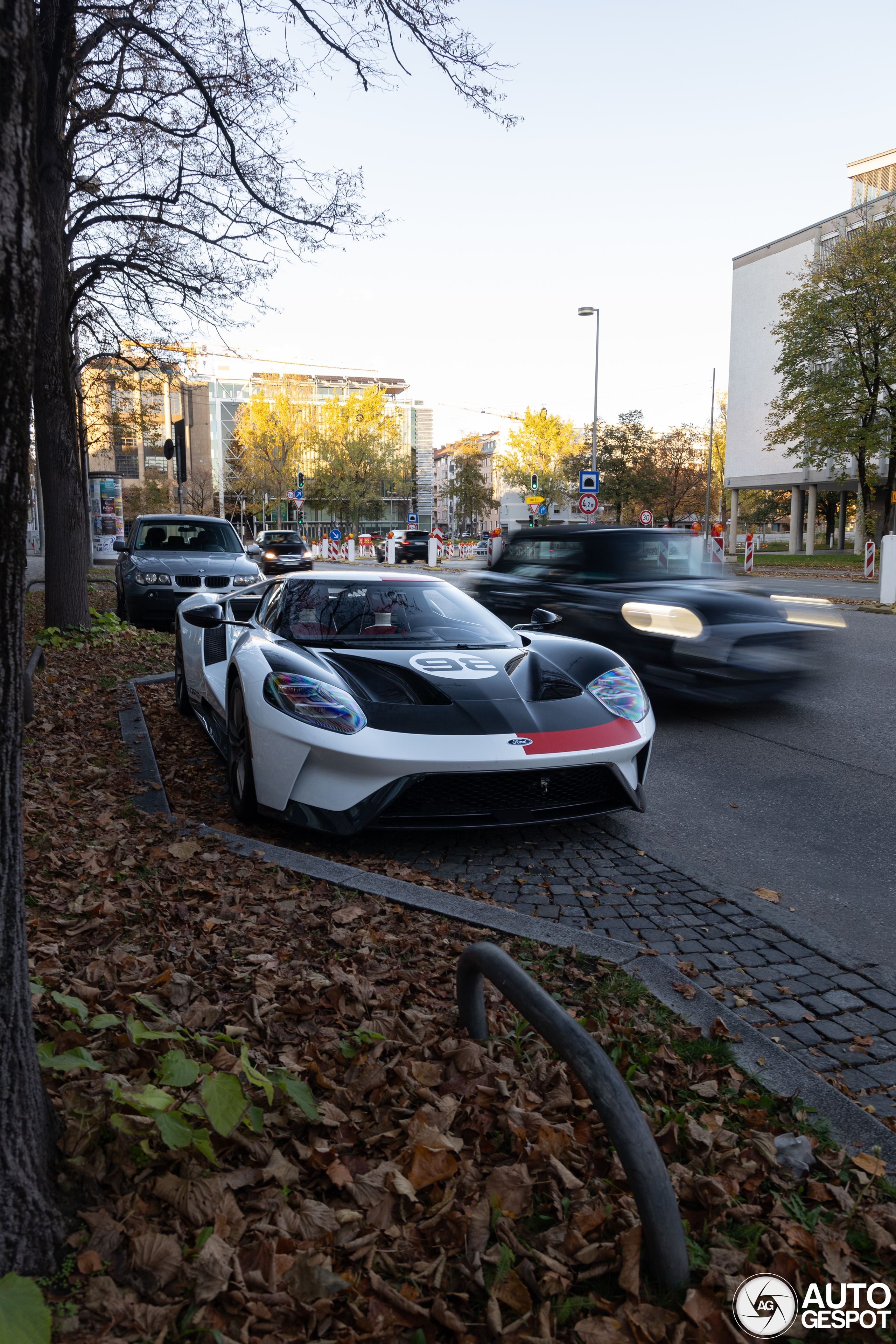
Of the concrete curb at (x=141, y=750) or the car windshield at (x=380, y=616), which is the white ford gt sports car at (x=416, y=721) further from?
the concrete curb at (x=141, y=750)

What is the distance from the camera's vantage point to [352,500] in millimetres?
68875

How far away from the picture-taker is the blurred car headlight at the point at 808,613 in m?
7.48

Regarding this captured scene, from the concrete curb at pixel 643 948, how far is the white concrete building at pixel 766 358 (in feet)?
152

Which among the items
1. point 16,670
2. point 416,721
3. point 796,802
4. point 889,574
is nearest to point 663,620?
point 796,802

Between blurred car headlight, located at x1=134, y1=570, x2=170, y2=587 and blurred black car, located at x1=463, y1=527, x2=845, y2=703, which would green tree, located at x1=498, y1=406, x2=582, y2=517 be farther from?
blurred black car, located at x1=463, y1=527, x2=845, y2=703

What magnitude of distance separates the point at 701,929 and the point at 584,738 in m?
1.13

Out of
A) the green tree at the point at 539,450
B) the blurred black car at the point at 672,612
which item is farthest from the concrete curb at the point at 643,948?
the green tree at the point at 539,450

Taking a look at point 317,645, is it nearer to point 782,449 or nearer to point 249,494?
point 782,449

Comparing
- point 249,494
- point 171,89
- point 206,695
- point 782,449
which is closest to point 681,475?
point 782,449

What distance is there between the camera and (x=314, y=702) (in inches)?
174

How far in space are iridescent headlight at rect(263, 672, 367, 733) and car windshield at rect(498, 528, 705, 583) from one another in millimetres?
4388

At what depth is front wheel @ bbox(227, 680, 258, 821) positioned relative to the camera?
4703 millimetres

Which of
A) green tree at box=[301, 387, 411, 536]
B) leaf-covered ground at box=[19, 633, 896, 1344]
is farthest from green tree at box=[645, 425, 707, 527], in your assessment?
leaf-covered ground at box=[19, 633, 896, 1344]

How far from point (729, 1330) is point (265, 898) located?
2.37 m
